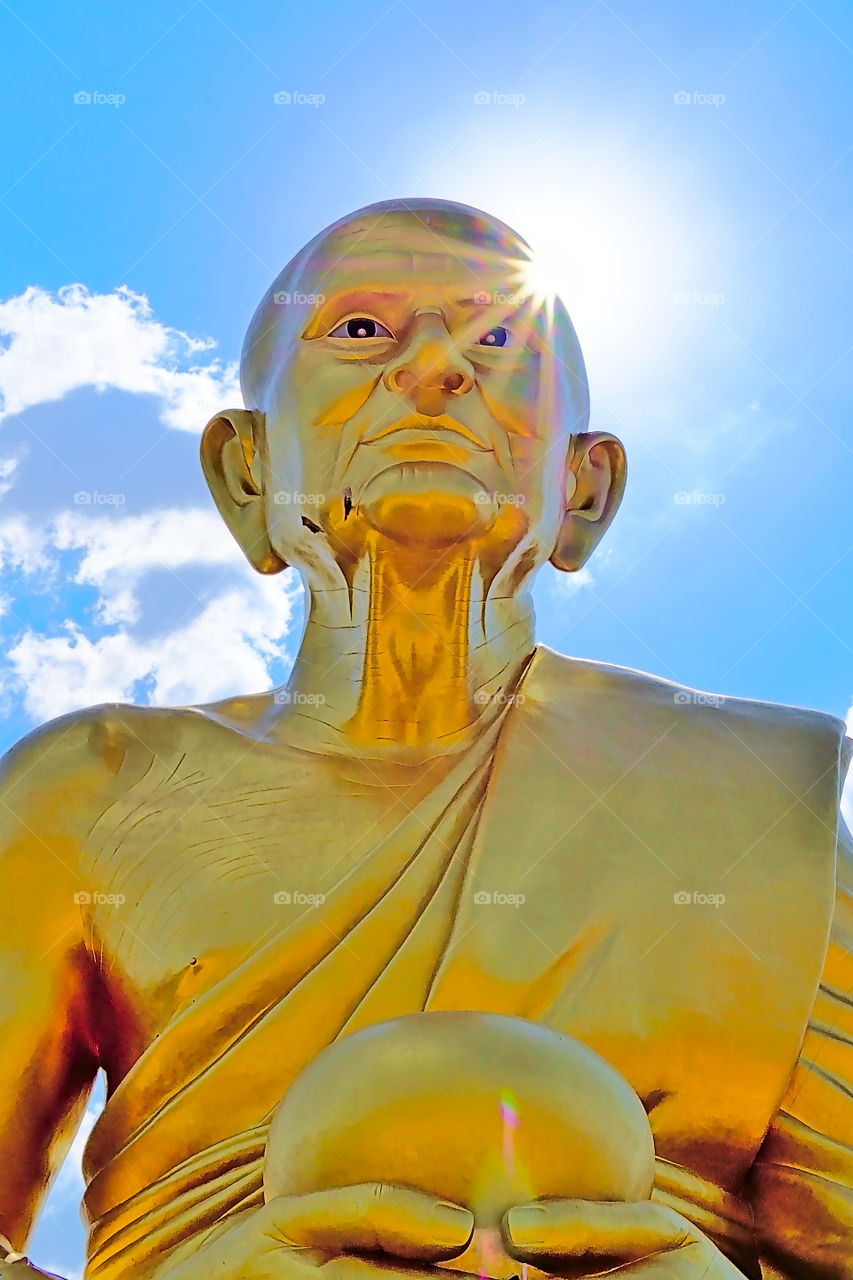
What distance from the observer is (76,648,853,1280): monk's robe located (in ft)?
14.9

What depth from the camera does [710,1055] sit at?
184 inches

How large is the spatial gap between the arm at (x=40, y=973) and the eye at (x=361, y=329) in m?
1.57

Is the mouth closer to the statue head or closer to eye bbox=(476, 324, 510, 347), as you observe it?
the statue head

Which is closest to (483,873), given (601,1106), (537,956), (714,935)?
(537,956)

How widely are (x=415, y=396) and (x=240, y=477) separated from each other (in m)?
1.00

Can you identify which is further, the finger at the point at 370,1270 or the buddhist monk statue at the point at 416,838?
the buddhist monk statue at the point at 416,838

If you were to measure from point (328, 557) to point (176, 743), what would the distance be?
2.58 ft

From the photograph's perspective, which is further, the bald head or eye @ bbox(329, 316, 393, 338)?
the bald head

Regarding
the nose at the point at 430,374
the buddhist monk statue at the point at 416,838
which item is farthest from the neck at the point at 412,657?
the nose at the point at 430,374

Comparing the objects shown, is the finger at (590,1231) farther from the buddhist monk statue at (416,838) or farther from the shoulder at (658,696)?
the shoulder at (658,696)

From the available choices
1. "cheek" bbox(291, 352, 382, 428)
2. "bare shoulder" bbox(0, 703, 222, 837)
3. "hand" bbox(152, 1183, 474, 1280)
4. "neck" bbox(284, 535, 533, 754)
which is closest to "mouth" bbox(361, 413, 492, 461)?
"cheek" bbox(291, 352, 382, 428)

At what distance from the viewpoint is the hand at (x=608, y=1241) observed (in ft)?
9.80

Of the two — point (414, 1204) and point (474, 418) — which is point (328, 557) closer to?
point (474, 418)

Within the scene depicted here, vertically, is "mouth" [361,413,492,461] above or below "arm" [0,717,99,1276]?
above
